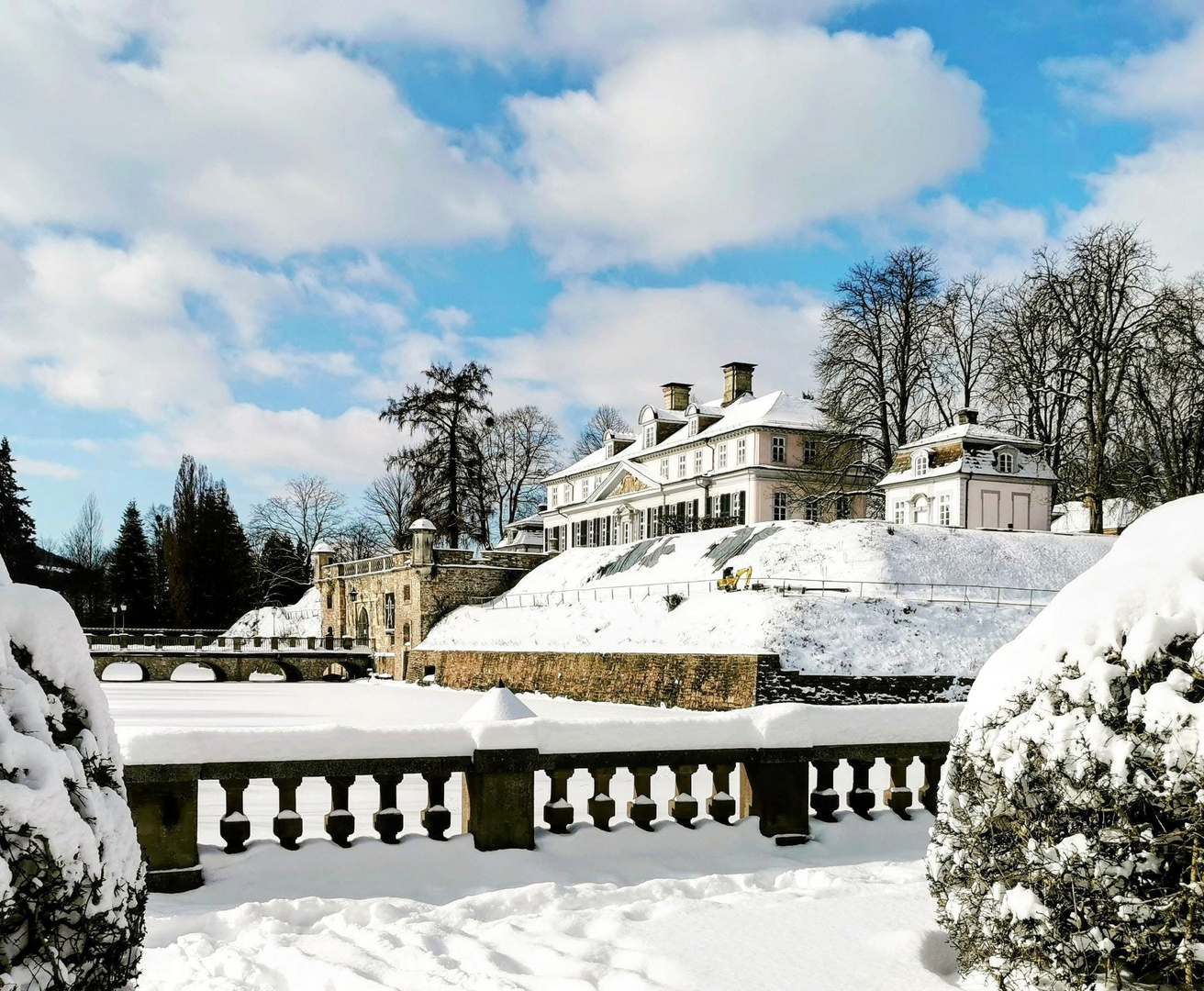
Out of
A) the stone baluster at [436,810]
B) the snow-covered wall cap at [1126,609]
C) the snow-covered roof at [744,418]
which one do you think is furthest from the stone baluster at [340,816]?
the snow-covered roof at [744,418]

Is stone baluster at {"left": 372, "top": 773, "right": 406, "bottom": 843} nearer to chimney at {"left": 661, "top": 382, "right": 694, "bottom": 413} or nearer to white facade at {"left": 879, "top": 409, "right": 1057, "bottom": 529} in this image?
white facade at {"left": 879, "top": 409, "right": 1057, "bottom": 529}

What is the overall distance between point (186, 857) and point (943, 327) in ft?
144

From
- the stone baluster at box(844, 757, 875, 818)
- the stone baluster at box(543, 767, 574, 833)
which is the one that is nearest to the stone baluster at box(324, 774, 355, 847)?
the stone baluster at box(543, 767, 574, 833)

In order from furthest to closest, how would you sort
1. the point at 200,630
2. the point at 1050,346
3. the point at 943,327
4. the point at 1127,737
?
1. the point at 200,630
2. the point at 943,327
3. the point at 1050,346
4. the point at 1127,737

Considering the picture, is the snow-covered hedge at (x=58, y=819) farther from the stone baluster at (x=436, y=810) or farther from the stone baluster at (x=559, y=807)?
the stone baluster at (x=559, y=807)

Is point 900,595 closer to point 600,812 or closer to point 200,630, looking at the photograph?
point 600,812

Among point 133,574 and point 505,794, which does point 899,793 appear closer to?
point 505,794

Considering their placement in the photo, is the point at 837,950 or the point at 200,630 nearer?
the point at 837,950

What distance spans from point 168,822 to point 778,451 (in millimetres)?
43712

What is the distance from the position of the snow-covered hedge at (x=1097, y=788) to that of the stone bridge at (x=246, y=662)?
48.8 m

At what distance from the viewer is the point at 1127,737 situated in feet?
10.8

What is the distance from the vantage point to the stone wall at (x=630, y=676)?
88.3ft

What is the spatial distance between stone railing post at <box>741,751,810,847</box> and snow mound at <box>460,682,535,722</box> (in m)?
1.49

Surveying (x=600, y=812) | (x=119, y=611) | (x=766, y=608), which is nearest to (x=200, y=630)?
(x=119, y=611)
